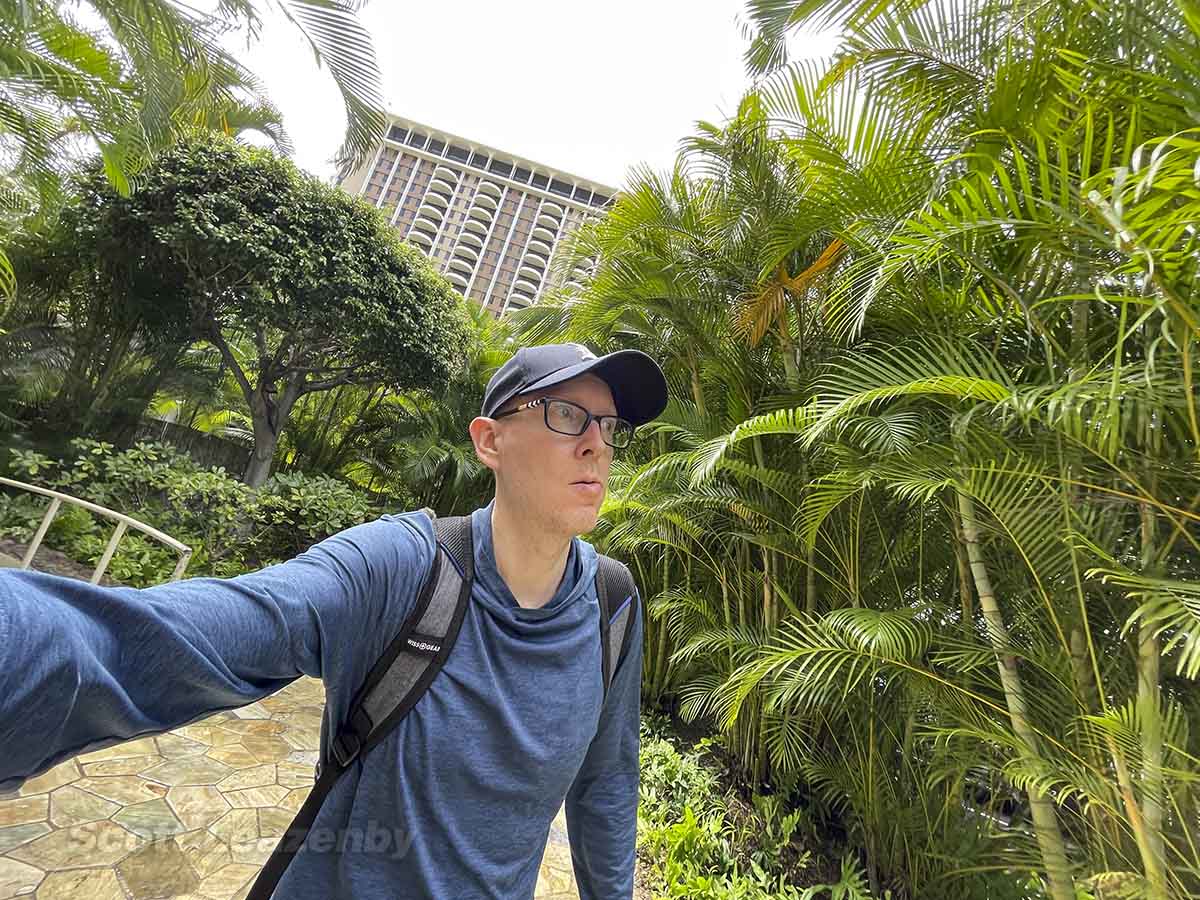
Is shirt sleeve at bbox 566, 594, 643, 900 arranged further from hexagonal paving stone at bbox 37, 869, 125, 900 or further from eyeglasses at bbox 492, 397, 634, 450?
hexagonal paving stone at bbox 37, 869, 125, 900

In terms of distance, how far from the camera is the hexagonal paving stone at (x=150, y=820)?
223 centimetres

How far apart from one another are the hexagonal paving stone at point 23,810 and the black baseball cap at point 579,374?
290 cm

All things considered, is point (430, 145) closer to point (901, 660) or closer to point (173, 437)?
point (173, 437)

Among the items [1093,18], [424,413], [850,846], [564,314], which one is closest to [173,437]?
[424,413]

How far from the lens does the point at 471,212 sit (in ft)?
165

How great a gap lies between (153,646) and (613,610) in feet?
2.32

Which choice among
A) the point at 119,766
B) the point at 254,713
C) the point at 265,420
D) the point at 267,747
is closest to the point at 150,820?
the point at 119,766

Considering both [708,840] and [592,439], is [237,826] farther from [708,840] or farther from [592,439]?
[592,439]

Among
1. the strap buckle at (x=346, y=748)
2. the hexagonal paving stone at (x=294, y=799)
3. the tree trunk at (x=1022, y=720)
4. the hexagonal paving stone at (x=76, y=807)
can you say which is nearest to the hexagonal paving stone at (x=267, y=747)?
the hexagonal paving stone at (x=294, y=799)

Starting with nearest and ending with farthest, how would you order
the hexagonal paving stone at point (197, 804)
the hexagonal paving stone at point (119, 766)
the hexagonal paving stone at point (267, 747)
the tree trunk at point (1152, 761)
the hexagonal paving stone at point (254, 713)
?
the tree trunk at point (1152, 761) → the hexagonal paving stone at point (197, 804) → the hexagonal paving stone at point (119, 766) → the hexagonal paving stone at point (267, 747) → the hexagonal paving stone at point (254, 713)

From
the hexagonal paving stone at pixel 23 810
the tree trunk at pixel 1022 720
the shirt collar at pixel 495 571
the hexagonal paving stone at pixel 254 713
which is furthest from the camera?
the hexagonal paving stone at pixel 254 713

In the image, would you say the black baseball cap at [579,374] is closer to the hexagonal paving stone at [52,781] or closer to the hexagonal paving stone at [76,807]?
the hexagonal paving stone at [76,807]

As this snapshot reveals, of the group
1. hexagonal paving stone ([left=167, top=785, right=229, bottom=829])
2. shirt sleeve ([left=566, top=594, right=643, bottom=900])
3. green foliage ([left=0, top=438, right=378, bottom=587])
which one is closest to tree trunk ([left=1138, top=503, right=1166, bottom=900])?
shirt sleeve ([left=566, top=594, right=643, bottom=900])

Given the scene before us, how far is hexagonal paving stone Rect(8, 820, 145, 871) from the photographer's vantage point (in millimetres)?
1969
